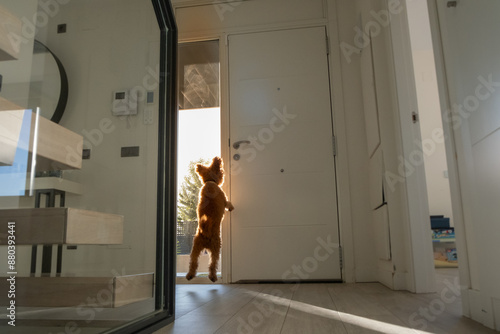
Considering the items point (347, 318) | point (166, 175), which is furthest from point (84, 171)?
point (347, 318)

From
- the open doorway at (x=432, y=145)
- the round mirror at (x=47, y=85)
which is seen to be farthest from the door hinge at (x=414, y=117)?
the open doorway at (x=432, y=145)

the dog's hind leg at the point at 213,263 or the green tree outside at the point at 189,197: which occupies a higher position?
the green tree outside at the point at 189,197

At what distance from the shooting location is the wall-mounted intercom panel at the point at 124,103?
51.5 inches

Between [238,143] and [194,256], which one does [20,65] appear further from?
[238,143]

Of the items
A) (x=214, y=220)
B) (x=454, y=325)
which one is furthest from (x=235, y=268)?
(x=454, y=325)

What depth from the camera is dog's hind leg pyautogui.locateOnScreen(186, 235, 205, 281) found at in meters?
3.00

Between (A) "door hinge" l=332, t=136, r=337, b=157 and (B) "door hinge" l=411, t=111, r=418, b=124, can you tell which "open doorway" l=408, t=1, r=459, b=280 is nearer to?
(A) "door hinge" l=332, t=136, r=337, b=157

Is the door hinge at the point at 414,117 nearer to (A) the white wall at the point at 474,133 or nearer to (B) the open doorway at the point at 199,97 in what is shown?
(A) the white wall at the point at 474,133

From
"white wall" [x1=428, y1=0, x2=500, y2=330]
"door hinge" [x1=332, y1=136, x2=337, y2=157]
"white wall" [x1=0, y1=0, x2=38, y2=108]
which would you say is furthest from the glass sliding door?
"door hinge" [x1=332, y1=136, x2=337, y2=157]

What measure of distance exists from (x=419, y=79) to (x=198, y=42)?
3.13 meters

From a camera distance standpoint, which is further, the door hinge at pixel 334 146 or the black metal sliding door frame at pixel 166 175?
the door hinge at pixel 334 146

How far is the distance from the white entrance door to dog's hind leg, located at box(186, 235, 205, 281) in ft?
1.05

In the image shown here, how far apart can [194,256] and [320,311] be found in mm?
1430

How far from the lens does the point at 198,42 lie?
12.1ft
